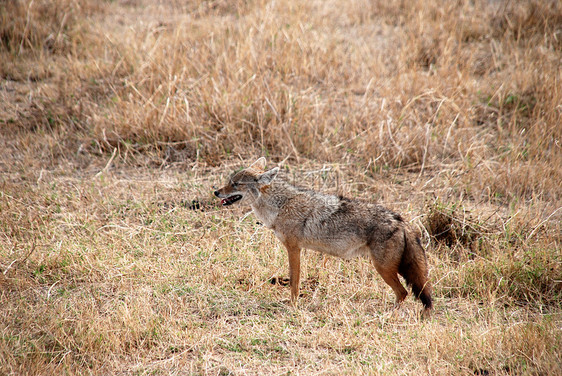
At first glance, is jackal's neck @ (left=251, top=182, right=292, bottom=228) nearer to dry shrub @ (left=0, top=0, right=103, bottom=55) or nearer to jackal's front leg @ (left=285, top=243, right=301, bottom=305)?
jackal's front leg @ (left=285, top=243, right=301, bottom=305)

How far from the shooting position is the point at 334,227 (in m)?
5.50

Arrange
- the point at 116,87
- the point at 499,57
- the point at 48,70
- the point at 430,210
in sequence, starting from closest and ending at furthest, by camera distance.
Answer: the point at 430,210 < the point at 116,87 < the point at 48,70 < the point at 499,57

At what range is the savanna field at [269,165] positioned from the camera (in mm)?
4863

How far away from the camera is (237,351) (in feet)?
15.9

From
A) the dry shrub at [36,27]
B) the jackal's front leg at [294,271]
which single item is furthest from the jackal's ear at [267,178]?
the dry shrub at [36,27]

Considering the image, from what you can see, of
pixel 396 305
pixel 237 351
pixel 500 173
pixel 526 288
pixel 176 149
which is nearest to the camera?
pixel 237 351

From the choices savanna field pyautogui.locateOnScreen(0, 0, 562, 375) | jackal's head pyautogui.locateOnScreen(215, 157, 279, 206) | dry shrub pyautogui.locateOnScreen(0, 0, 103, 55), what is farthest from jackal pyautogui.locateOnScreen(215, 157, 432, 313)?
dry shrub pyautogui.locateOnScreen(0, 0, 103, 55)

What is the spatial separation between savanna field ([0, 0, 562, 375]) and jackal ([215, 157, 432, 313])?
1.40 feet

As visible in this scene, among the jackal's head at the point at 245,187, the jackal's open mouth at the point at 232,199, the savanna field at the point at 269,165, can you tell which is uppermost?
the jackal's head at the point at 245,187

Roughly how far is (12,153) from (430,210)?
624 centimetres

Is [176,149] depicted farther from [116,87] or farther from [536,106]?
[536,106]

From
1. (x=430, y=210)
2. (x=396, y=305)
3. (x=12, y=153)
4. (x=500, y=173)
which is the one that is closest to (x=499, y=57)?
(x=500, y=173)

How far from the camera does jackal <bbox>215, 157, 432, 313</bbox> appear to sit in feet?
17.1

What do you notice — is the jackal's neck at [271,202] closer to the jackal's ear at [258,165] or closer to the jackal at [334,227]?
the jackal at [334,227]
